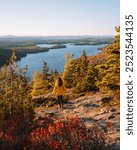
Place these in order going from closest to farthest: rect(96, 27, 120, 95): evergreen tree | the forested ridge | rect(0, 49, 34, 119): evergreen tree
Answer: the forested ridge → rect(0, 49, 34, 119): evergreen tree → rect(96, 27, 120, 95): evergreen tree

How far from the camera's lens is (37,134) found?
8.16 metres

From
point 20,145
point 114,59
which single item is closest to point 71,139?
point 20,145

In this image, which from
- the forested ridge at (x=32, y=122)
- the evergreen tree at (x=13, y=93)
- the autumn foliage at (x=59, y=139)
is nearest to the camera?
the autumn foliage at (x=59, y=139)

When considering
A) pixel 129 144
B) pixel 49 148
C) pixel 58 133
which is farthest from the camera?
pixel 58 133

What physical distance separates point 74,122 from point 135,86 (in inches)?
106

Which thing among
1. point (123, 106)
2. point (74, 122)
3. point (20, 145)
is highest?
point (123, 106)

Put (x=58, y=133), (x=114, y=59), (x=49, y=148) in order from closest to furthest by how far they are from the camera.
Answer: (x=49, y=148), (x=58, y=133), (x=114, y=59)

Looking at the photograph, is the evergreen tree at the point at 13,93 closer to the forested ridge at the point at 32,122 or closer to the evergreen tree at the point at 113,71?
the forested ridge at the point at 32,122

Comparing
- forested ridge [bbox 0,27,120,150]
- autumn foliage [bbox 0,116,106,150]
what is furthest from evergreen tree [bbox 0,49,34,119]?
autumn foliage [bbox 0,116,106,150]

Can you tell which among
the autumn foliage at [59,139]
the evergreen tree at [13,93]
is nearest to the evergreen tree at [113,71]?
the evergreen tree at [13,93]

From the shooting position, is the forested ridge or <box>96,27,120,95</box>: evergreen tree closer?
the forested ridge

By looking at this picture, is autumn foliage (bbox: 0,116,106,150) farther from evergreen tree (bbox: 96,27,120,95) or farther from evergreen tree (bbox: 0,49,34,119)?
evergreen tree (bbox: 96,27,120,95)

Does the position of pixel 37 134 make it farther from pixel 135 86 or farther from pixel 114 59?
pixel 114 59

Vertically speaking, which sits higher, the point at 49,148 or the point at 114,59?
the point at 114,59
